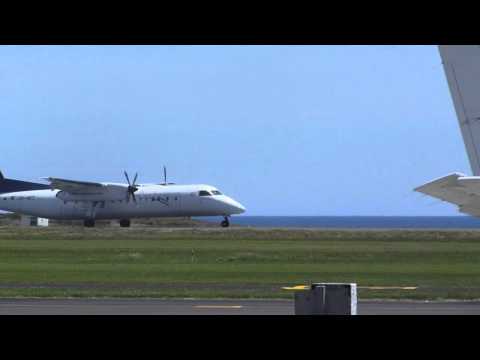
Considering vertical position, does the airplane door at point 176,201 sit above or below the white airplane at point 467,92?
above

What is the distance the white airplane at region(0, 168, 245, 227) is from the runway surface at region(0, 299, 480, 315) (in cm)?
4718

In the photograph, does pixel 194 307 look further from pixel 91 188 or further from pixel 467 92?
pixel 91 188

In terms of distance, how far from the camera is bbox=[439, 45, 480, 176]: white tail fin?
13144 millimetres

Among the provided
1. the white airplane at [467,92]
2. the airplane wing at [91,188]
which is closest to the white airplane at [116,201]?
the airplane wing at [91,188]

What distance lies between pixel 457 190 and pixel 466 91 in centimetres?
205

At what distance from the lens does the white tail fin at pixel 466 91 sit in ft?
43.1

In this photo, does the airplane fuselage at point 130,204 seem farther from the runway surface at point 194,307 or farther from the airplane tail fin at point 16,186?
the runway surface at point 194,307

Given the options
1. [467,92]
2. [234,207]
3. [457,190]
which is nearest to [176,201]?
[234,207]

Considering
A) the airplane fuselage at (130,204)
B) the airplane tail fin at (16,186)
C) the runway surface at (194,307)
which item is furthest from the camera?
the airplane tail fin at (16,186)

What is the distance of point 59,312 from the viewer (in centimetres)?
1636

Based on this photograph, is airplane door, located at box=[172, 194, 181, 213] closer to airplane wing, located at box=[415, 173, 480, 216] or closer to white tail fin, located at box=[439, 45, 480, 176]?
white tail fin, located at box=[439, 45, 480, 176]
